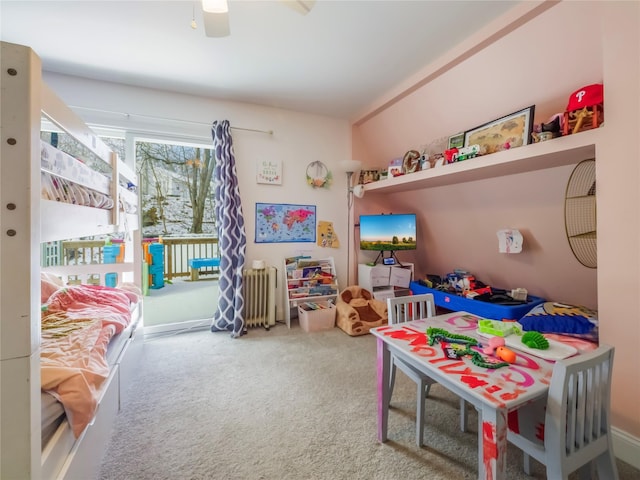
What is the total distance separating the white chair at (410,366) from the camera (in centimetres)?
147

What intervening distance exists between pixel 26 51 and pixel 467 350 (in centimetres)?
178

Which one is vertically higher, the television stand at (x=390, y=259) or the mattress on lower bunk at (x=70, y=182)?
the mattress on lower bunk at (x=70, y=182)

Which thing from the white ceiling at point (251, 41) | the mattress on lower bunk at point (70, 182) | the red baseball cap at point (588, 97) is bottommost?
the mattress on lower bunk at point (70, 182)

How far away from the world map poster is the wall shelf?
3.76ft

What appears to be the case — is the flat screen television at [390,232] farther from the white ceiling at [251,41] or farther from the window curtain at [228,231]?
the window curtain at [228,231]

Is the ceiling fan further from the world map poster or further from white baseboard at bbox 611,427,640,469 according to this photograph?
white baseboard at bbox 611,427,640,469

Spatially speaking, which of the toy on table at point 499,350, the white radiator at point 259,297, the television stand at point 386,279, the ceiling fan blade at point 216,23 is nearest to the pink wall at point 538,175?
the television stand at point 386,279

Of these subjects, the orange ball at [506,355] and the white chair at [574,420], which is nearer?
the white chair at [574,420]

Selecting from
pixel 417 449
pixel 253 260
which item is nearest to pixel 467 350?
pixel 417 449

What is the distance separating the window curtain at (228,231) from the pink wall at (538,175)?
1.61 m

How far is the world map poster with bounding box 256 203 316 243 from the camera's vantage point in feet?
10.6

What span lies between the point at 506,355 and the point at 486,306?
1557 mm

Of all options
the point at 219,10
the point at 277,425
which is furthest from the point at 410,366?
the point at 219,10

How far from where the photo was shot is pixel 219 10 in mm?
1274
